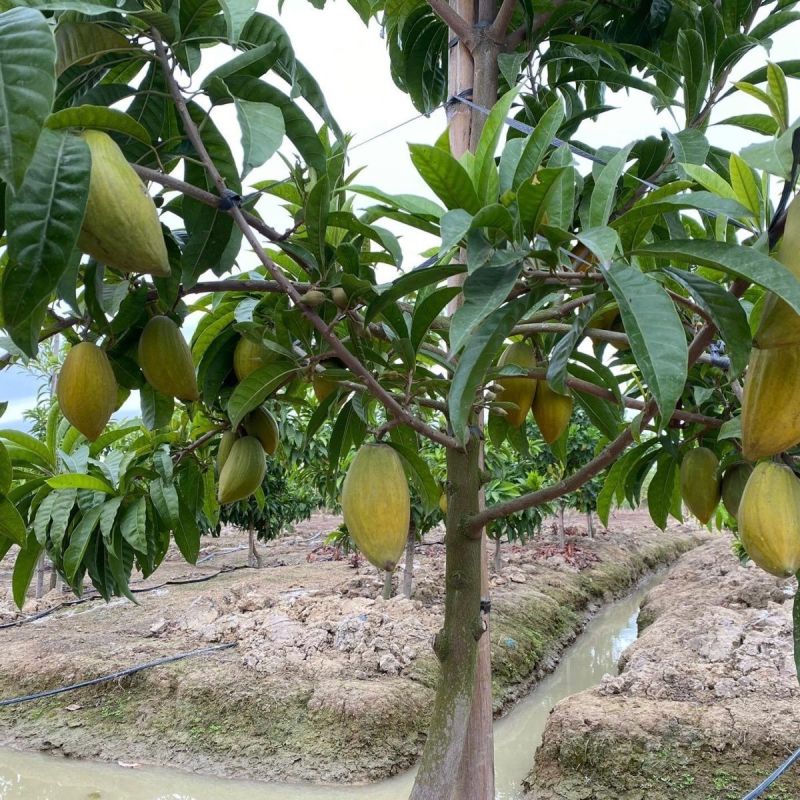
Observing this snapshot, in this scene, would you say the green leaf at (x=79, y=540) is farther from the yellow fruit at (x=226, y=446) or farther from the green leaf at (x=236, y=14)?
the green leaf at (x=236, y=14)

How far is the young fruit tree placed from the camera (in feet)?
2.09

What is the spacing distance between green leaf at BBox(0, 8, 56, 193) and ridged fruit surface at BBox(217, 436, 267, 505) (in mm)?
881

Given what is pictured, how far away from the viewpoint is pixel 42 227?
55cm

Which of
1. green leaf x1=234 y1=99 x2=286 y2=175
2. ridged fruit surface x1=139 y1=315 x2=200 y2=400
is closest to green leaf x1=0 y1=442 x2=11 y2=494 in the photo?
ridged fruit surface x1=139 y1=315 x2=200 y2=400

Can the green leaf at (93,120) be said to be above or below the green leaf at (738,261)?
above

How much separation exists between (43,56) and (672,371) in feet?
1.63

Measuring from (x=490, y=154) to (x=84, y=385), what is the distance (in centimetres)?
60

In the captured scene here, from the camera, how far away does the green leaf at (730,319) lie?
71cm

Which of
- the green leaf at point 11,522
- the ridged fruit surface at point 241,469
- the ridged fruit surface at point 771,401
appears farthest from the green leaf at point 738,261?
the green leaf at point 11,522

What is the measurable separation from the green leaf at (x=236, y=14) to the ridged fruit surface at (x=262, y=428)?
2.47ft

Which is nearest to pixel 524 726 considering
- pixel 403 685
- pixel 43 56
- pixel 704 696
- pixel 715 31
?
pixel 403 685

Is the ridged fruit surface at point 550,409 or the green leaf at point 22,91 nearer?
the green leaf at point 22,91

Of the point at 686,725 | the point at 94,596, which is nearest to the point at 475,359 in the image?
the point at 686,725

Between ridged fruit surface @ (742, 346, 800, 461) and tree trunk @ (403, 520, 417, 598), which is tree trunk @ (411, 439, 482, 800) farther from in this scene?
tree trunk @ (403, 520, 417, 598)
